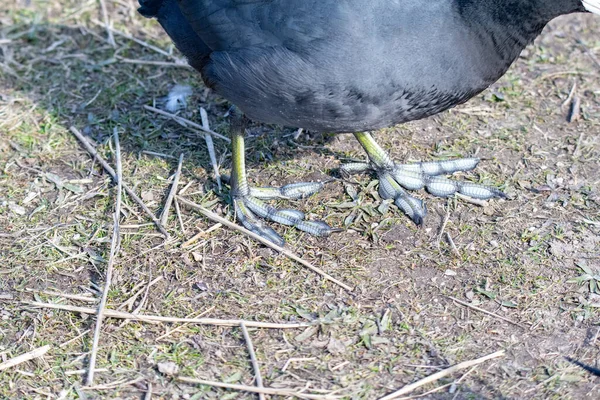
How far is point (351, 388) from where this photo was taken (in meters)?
3.13

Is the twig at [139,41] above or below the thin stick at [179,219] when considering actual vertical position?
above

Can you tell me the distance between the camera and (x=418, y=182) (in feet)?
14.0

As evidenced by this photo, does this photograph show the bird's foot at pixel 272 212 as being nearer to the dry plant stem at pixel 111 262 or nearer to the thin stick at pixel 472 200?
the dry plant stem at pixel 111 262

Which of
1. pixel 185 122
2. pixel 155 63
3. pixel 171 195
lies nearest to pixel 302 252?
pixel 171 195

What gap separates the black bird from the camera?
3.39m

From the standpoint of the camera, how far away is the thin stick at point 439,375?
122 inches

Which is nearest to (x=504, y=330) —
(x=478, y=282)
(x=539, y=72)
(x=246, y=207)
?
(x=478, y=282)

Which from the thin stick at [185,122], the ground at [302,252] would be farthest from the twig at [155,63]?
the thin stick at [185,122]

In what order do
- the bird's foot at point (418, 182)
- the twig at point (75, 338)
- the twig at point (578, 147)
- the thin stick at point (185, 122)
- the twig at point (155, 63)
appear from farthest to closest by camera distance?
the twig at point (155, 63) < the thin stick at point (185, 122) < the twig at point (578, 147) < the bird's foot at point (418, 182) < the twig at point (75, 338)

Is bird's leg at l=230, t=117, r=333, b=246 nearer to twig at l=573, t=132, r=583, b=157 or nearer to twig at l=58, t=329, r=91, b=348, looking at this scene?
twig at l=58, t=329, r=91, b=348

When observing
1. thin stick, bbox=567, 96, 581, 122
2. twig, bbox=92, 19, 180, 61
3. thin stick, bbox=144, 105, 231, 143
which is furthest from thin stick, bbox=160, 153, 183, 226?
thin stick, bbox=567, 96, 581, 122

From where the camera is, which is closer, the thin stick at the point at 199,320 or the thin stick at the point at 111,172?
the thin stick at the point at 199,320

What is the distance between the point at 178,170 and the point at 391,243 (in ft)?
4.44

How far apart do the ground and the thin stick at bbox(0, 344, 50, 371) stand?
0.04 metres
